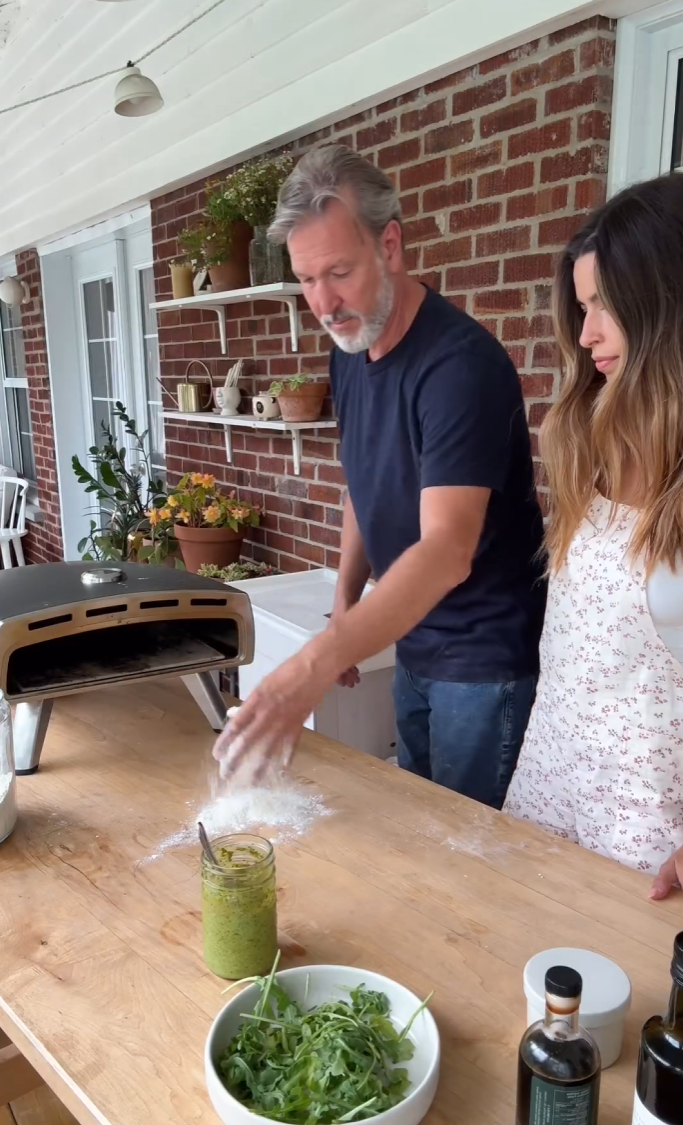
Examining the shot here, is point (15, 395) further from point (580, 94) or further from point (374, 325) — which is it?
point (374, 325)

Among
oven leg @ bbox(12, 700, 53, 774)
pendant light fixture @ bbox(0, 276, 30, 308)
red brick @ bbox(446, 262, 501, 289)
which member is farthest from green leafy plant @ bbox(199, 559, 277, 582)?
pendant light fixture @ bbox(0, 276, 30, 308)

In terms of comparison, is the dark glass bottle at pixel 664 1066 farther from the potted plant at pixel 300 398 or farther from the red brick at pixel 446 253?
the potted plant at pixel 300 398

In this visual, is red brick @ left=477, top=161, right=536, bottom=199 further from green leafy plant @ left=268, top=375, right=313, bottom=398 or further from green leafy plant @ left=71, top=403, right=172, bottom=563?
green leafy plant @ left=71, top=403, right=172, bottom=563

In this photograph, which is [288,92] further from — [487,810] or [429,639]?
[487,810]

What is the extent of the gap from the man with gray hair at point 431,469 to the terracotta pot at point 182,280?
184cm

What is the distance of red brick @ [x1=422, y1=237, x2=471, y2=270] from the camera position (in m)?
2.34

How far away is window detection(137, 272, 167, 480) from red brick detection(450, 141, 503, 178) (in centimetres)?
235

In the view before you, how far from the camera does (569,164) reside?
2.01 m

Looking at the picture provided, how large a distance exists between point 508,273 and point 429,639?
1068 millimetres

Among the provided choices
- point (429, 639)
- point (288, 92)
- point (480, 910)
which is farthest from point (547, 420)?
point (288, 92)

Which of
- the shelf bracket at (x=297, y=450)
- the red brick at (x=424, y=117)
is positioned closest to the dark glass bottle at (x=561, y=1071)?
the red brick at (x=424, y=117)

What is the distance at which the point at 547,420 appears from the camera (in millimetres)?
1390

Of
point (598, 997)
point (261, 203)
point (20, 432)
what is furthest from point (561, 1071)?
point (20, 432)

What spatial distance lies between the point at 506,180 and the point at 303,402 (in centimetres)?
97
